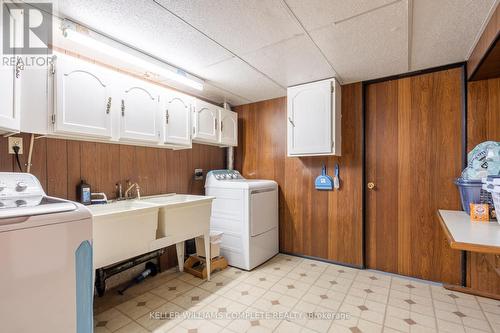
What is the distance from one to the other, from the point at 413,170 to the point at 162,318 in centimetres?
290

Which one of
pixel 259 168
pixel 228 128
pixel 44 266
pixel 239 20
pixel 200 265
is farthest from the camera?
pixel 259 168

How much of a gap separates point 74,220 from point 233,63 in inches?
73.7

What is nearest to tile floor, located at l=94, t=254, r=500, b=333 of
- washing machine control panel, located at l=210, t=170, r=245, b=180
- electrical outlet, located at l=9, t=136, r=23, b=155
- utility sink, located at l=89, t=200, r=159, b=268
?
utility sink, located at l=89, t=200, r=159, b=268

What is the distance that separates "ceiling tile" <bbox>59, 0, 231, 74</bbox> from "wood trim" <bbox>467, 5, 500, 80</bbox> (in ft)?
6.24

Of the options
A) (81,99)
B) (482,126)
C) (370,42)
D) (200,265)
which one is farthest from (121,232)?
(482,126)

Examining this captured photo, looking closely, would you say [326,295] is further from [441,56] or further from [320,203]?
[441,56]

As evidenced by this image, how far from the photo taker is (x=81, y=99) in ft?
6.22

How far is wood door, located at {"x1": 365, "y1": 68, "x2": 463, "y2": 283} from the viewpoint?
2514 millimetres

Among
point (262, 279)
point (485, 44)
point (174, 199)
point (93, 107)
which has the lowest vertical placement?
point (262, 279)

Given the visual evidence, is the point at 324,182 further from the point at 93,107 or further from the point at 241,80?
the point at 93,107

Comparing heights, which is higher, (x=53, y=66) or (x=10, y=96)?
(x=53, y=66)

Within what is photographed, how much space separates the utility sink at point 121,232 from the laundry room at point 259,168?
0.05 ft

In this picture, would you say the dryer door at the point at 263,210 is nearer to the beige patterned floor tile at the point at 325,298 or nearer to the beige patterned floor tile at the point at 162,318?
the beige patterned floor tile at the point at 325,298

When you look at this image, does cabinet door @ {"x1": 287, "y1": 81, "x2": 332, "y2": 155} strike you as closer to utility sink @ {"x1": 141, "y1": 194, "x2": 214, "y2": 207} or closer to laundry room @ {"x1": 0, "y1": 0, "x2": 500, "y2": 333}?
laundry room @ {"x1": 0, "y1": 0, "x2": 500, "y2": 333}
